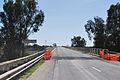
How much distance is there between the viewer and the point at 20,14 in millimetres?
67812

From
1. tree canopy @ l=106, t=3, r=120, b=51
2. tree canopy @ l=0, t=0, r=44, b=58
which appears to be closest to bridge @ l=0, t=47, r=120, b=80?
tree canopy @ l=0, t=0, r=44, b=58

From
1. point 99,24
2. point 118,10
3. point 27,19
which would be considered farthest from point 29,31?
point 99,24

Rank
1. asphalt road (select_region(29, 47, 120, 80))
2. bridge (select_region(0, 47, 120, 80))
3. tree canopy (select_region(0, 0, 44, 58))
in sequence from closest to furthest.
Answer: bridge (select_region(0, 47, 120, 80)), asphalt road (select_region(29, 47, 120, 80)), tree canopy (select_region(0, 0, 44, 58))

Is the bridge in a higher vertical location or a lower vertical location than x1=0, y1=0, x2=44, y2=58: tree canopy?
lower

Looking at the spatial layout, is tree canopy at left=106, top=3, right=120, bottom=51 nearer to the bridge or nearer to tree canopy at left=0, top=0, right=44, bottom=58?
tree canopy at left=0, top=0, right=44, bottom=58

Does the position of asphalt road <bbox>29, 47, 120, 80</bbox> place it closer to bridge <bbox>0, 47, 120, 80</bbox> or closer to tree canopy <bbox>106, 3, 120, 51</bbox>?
bridge <bbox>0, 47, 120, 80</bbox>

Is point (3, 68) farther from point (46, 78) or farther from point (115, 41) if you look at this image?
point (115, 41)

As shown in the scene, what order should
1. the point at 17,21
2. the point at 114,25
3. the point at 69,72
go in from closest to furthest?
the point at 69,72 < the point at 17,21 < the point at 114,25

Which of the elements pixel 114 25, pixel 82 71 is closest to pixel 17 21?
pixel 114 25

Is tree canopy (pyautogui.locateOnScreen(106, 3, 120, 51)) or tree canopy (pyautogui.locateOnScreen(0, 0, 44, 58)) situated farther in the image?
tree canopy (pyautogui.locateOnScreen(106, 3, 120, 51))

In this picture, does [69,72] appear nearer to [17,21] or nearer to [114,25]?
[17,21]

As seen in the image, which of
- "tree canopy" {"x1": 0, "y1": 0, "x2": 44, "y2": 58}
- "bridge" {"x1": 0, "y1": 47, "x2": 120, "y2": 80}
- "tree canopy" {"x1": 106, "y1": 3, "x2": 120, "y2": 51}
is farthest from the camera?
"tree canopy" {"x1": 106, "y1": 3, "x2": 120, "y2": 51}

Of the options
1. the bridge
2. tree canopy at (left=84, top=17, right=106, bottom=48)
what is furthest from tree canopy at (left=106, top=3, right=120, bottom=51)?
the bridge

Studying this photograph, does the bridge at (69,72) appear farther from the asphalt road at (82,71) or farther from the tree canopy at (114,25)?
the tree canopy at (114,25)
